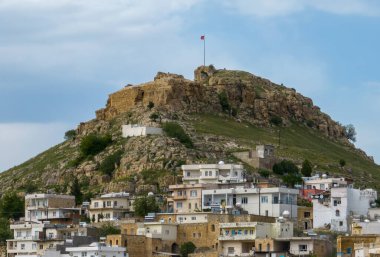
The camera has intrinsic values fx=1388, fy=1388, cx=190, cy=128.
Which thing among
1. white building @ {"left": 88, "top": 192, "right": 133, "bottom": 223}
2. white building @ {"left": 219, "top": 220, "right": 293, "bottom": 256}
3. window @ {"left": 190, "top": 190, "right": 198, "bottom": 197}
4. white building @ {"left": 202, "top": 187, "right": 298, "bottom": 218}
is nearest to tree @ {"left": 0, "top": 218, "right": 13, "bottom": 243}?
white building @ {"left": 88, "top": 192, "right": 133, "bottom": 223}

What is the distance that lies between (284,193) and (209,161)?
63.6 feet

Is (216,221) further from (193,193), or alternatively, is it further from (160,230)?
(193,193)

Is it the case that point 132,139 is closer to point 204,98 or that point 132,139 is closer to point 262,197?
point 204,98

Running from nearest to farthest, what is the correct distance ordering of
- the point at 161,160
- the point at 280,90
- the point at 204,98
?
the point at 161,160
the point at 204,98
the point at 280,90

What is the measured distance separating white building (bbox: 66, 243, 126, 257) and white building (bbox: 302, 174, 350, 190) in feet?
92.6

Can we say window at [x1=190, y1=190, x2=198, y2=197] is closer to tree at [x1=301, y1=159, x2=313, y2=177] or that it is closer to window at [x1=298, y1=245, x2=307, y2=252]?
window at [x1=298, y1=245, x2=307, y2=252]

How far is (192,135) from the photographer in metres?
150

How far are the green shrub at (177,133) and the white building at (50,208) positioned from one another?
17.1 metres

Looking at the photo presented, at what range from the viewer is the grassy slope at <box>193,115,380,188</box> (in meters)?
152

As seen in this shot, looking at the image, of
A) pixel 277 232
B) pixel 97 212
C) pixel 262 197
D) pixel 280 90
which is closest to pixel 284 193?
pixel 262 197

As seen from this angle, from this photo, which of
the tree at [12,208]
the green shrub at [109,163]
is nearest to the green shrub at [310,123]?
the green shrub at [109,163]

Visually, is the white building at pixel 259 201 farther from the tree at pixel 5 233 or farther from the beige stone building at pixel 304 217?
the tree at pixel 5 233

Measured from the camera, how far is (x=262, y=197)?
121 metres

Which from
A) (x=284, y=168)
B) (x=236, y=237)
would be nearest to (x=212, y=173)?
(x=284, y=168)
